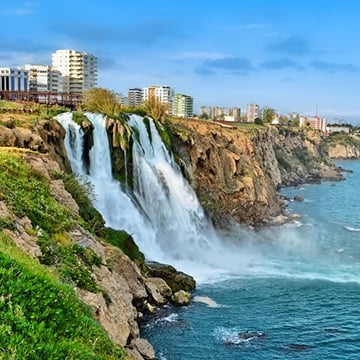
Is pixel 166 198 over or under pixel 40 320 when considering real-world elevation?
under

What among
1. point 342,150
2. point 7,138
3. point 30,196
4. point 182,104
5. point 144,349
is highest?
point 182,104

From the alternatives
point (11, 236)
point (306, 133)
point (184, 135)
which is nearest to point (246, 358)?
point (11, 236)

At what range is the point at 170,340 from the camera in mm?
20609

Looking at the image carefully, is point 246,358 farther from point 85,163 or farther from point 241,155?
point 241,155

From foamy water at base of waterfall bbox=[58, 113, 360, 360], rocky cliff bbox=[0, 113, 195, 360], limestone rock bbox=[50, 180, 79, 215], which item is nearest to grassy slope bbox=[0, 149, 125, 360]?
rocky cliff bbox=[0, 113, 195, 360]

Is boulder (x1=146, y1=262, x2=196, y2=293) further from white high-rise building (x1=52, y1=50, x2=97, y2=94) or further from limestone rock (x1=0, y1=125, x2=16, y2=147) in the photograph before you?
white high-rise building (x1=52, y1=50, x2=97, y2=94)

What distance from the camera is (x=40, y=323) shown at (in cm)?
720

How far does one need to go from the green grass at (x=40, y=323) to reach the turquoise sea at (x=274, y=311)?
38.4 ft

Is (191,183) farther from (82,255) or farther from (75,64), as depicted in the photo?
(75,64)

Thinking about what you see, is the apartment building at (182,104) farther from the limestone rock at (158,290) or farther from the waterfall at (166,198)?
the limestone rock at (158,290)

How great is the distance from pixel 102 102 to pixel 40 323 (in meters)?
42.0

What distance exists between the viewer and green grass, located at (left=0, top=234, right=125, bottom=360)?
646cm

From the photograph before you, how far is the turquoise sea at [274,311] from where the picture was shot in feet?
67.0

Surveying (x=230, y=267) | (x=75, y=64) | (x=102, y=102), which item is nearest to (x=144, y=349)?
(x=230, y=267)
